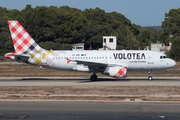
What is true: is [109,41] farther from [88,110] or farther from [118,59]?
[88,110]

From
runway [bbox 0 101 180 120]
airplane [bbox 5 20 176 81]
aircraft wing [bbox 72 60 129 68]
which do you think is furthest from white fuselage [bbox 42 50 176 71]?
runway [bbox 0 101 180 120]

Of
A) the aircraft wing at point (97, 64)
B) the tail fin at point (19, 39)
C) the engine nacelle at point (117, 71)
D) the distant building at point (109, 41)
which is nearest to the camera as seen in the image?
the engine nacelle at point (117, 71)

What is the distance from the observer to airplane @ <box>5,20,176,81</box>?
29781 mm

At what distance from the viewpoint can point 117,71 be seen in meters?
28.7

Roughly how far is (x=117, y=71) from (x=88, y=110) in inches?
566

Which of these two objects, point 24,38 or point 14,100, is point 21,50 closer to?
point 24,38

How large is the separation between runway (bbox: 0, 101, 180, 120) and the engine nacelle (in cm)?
1184

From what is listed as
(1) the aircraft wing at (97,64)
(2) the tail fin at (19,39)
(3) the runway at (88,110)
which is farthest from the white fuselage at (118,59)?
(3) the runway at (88,110)

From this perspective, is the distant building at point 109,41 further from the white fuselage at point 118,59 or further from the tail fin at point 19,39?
the tail fin at point 19,39

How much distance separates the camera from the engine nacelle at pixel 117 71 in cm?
2859

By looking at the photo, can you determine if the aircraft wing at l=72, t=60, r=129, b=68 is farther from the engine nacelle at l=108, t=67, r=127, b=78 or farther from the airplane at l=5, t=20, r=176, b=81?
the engine nacelle at l=108, t=67, r=127, b=78

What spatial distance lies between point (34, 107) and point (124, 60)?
16.4 metres
